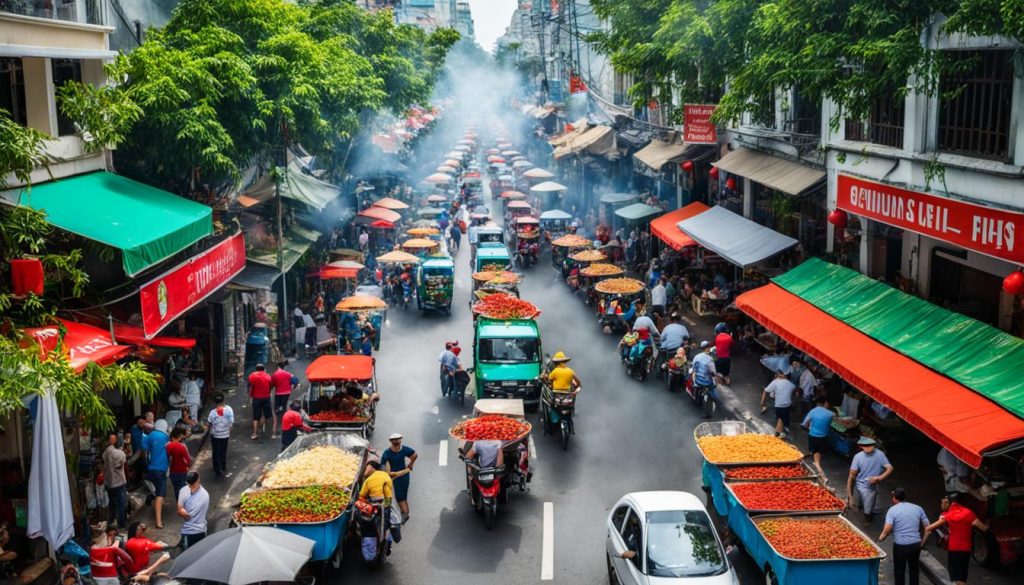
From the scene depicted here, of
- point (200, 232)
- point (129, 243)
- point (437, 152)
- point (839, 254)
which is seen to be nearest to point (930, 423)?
point (839, 254)

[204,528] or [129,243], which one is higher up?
[129,243]

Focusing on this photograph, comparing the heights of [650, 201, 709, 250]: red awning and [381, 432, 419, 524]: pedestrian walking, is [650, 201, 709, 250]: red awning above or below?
above

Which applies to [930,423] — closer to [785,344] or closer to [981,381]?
[981,381]

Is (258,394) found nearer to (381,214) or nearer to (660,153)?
(660,153)

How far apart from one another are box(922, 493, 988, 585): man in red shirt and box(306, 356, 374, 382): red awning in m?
11.2

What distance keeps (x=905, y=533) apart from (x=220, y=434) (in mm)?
11942

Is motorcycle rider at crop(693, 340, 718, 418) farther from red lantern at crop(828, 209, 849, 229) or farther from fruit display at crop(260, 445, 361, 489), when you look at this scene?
fruit display at crop(260, 445, 361, 489)

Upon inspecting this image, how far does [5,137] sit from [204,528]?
6219 mm

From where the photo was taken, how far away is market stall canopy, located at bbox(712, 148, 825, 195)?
921 inches

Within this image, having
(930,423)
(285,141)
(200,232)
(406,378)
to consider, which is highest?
(285,141)

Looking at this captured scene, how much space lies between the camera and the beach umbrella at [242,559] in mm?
11328

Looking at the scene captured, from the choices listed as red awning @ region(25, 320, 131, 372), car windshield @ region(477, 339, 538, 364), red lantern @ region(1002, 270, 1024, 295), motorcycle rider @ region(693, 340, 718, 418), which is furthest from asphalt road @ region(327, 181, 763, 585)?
red lantern @ region(1002, 270, 1024, 295)

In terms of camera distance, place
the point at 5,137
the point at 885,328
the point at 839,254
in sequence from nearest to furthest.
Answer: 1. the point at 5,137
2. the point at 885,328
3. the point at 839,254

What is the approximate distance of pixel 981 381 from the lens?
47.6 feet
